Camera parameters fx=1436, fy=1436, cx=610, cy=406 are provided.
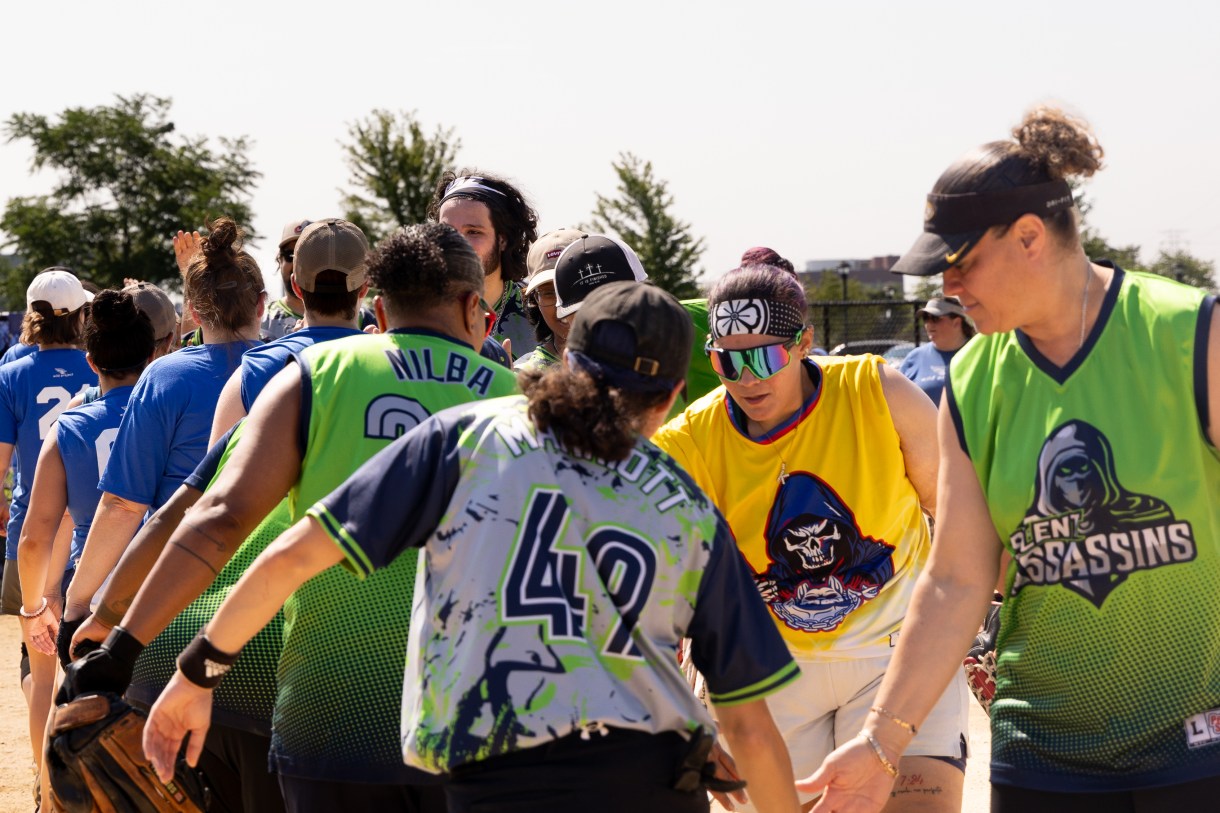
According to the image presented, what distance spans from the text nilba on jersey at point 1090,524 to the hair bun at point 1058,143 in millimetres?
587

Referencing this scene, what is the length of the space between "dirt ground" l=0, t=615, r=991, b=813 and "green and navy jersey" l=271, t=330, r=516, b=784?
10.2ft

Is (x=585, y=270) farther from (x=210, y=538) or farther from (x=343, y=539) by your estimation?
(x=343, y=539)

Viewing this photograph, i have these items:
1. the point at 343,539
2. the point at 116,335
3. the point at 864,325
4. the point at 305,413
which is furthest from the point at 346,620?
the point at 864,325

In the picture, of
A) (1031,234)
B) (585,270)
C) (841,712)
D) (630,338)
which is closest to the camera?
(630,338)

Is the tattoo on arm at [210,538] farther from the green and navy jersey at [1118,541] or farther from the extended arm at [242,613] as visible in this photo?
the green and navy jersey at [1118,541]

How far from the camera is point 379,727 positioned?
3328 millimetres

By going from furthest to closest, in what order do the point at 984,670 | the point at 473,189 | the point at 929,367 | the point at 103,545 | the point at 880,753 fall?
the point at 929,367 < the point at 473,189 < the point at 103,545 < the point at 984,670 < the point at 880,753

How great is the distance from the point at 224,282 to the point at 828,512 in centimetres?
225

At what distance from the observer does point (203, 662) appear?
9.34 ft

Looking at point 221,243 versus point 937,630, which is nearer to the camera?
point 937,630

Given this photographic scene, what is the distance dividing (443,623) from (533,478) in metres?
0.31

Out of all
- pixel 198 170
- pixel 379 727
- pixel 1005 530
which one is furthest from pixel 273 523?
pixel 198 170

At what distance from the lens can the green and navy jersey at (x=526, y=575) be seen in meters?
2.56

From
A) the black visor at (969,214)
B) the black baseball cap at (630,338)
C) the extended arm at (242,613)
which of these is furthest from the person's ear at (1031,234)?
the extended arm at (242,613)
